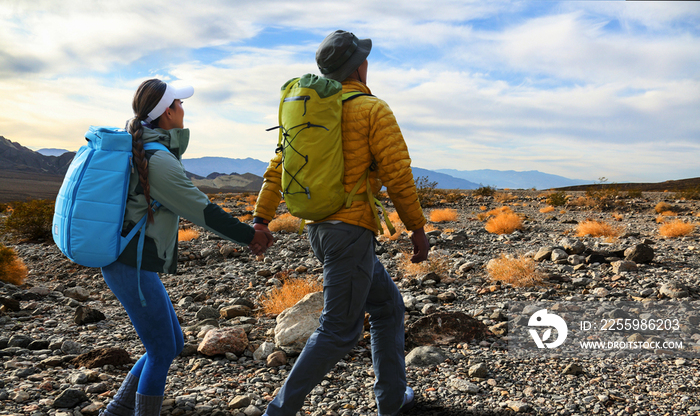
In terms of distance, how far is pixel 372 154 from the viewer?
7.47ft

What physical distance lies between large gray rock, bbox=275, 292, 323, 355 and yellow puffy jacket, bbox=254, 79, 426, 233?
71.2 inches

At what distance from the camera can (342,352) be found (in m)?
2.27

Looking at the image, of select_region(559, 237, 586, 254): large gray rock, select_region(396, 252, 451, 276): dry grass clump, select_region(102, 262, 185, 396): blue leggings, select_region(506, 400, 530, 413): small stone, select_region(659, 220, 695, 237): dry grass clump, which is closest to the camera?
select_region(102, 262, 185, 396): blue leggings

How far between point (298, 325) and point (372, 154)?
7.30ft

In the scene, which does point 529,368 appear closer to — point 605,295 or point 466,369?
point 466,369

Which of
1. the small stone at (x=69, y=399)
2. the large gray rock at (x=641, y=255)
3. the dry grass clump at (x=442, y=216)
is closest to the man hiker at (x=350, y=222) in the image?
the small stone at (x=69, y=399)

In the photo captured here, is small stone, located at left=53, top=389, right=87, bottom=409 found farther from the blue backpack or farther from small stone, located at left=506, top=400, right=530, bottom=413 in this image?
small stone, located at left=506, top=400, right=530, bottom=413

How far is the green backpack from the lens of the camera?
2.13 metres

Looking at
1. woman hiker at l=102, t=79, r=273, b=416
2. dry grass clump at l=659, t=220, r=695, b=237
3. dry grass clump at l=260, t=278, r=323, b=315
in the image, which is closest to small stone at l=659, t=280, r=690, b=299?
dry grass clump at l=260, t=278, r=323, b=315

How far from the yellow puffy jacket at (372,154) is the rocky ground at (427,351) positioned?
5.07 ft

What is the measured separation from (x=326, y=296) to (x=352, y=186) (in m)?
0.63

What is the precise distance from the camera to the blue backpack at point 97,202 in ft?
6.61

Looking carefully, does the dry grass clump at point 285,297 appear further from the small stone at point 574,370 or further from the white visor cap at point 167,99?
the white visor cap at point 167,99

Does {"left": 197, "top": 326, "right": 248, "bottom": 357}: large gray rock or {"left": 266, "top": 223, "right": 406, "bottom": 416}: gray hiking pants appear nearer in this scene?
{"left": 266, "top": 223, "right": 406, "bottom": 416}: gray hiking pants
